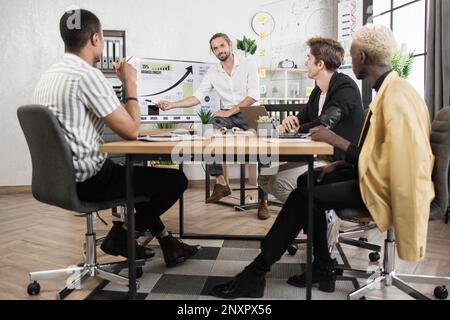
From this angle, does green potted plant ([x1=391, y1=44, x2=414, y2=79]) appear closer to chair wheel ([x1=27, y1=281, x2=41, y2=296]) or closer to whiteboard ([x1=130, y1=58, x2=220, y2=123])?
whiteboard ([x1=130, y1=58, x2=220, y2=123])

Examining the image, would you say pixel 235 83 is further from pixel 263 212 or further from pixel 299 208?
pixel 299 208

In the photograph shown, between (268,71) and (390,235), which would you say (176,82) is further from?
(390,235)

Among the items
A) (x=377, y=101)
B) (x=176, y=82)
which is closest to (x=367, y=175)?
(x=377, y=101)

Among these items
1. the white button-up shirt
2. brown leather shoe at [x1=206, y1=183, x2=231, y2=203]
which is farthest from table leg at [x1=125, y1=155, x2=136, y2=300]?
brown leather shoe at [x1=206, y1=183, x2=231, y2=203]

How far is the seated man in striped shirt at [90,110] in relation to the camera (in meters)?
1.70

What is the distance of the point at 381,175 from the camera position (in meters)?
1.59

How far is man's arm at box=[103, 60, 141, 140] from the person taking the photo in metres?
1.71

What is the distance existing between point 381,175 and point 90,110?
116cm

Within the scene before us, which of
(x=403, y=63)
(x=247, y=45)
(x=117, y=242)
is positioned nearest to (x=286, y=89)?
(x=247, y=45)

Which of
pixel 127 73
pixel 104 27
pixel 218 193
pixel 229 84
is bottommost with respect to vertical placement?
pixel 218 193

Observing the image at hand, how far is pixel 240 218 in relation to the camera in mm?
3477

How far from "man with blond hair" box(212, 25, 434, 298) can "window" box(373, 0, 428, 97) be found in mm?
2659

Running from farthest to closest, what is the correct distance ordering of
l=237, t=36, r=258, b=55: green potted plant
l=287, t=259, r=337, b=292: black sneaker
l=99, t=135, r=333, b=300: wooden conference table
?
l=237, t=36, r=258, b=55: green potted plant
l=287, t=259, r=337, b=292: black sneaker
l=99, t=135, r=333, b=300: wooden conference table

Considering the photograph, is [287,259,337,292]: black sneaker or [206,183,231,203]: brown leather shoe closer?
[287,259,337,292]: black sneaker
